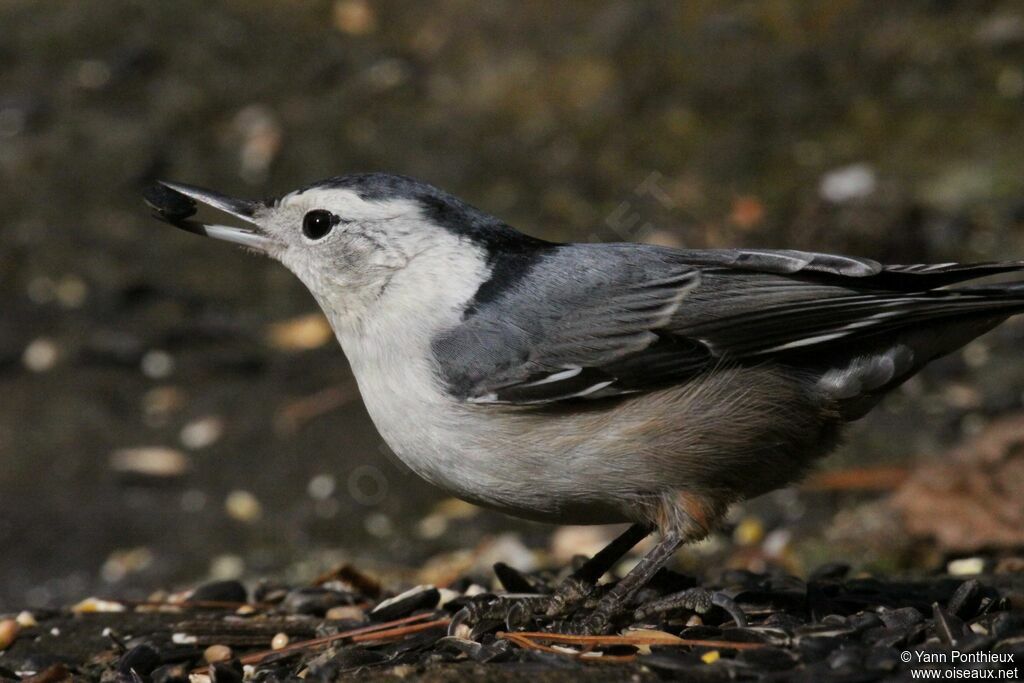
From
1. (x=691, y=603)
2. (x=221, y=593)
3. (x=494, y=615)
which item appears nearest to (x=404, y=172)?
(x=221, y=593)

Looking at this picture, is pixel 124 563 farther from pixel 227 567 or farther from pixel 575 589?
pixel 575 589

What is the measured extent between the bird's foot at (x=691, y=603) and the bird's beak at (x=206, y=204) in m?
1.60

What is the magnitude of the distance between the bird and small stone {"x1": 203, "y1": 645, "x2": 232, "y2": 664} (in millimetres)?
760

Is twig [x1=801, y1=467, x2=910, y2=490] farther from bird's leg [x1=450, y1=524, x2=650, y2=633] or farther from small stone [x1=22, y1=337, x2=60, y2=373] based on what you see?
small stone [x1=22, y1=337, x2=60, y2=373]

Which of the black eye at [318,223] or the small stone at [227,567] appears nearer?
the black eye at [318,223]

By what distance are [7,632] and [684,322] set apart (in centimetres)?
231

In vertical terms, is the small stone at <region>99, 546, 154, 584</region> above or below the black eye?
below

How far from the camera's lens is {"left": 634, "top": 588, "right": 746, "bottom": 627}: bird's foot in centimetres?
363

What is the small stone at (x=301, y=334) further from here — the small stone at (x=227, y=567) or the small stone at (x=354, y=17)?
the small stone at (x=354, y=17)

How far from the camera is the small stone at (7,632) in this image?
405cm

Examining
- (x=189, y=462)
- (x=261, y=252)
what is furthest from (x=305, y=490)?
(x=261, y=252)

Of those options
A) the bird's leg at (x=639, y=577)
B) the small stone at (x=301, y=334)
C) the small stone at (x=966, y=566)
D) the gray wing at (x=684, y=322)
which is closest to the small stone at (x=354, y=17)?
the small stone at (x=301, y=334)

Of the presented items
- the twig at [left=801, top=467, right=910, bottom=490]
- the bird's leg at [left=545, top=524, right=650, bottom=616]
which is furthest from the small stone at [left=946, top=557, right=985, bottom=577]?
the bird's leg at [left=545, top=524, right=650, bottom=616]

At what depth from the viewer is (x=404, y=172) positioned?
8828 millimetres
